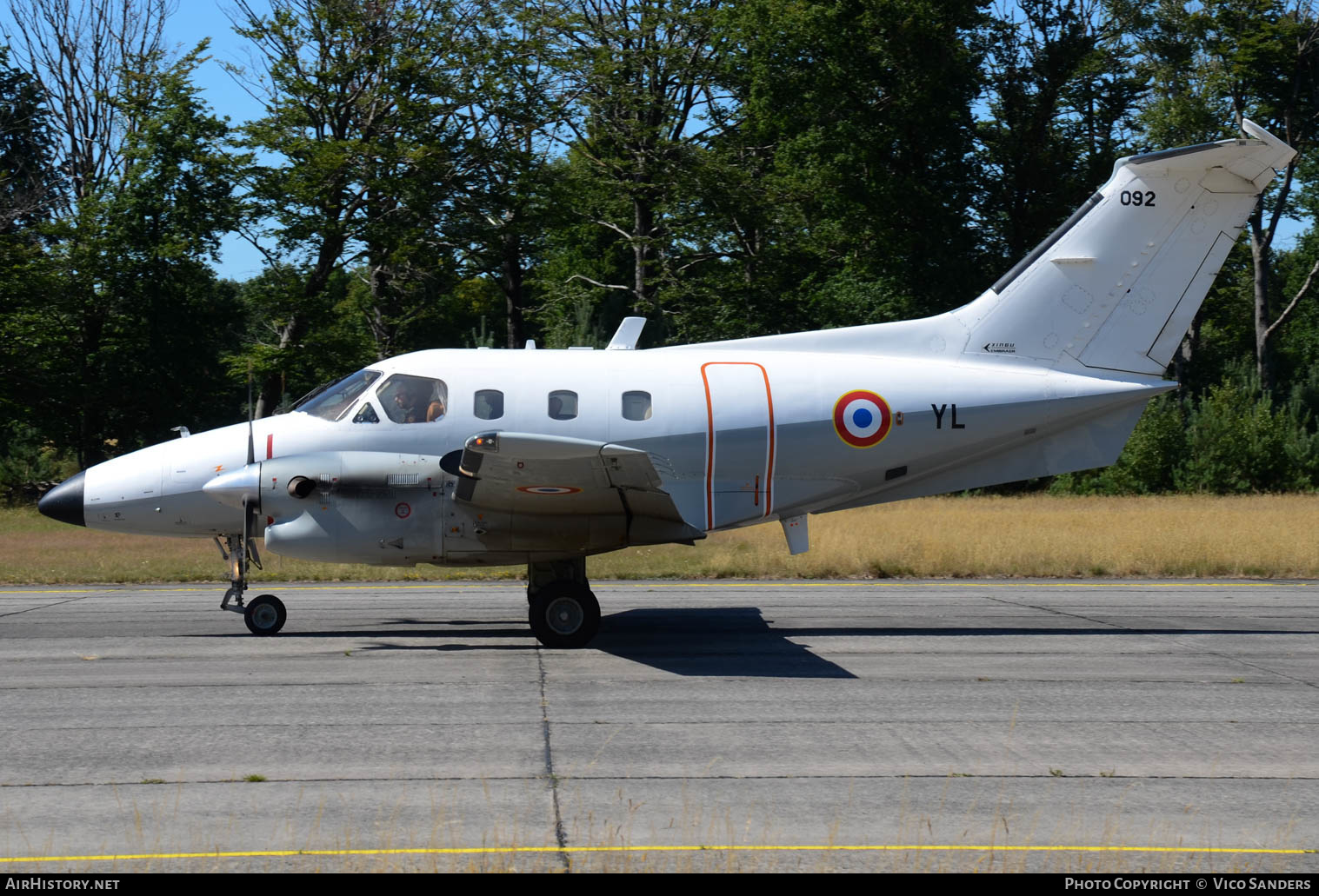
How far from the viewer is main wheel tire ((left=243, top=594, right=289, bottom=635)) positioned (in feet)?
43.4

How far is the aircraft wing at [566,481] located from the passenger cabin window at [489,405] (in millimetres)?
620

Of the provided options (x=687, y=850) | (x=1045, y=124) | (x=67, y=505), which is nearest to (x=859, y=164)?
(x=1045, y=124)

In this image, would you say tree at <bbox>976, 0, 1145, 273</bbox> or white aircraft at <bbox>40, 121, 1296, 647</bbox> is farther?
tree at <bbox>976, 0, 1145, 273</bbox>

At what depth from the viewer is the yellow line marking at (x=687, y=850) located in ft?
20.6

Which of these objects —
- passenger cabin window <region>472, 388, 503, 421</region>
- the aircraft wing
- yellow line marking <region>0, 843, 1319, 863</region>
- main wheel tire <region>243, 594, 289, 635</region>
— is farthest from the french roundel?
yellow line marking <region>0, 843, 1319, 863</region>

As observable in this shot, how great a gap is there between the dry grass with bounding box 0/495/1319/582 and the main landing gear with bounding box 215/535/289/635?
6084 mm

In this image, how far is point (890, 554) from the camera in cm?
2123

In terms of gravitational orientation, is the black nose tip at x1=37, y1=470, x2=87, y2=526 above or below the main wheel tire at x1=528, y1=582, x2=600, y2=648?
above

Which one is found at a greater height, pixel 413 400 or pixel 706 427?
pixel 413 400

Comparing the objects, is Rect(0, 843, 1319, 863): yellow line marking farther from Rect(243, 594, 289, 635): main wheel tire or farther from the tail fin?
the tail fin

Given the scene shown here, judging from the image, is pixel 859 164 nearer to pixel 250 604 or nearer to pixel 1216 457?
pixel 1216 457

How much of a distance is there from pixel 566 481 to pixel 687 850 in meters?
5.91

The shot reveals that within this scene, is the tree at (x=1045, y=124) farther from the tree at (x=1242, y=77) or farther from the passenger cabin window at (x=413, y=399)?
the passenger cabin window at (x=413, y=399)

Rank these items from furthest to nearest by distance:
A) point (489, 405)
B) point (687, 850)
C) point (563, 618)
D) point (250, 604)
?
point (250, 604) < point (489, 405) < point (563, 618) < point (687, 850)
